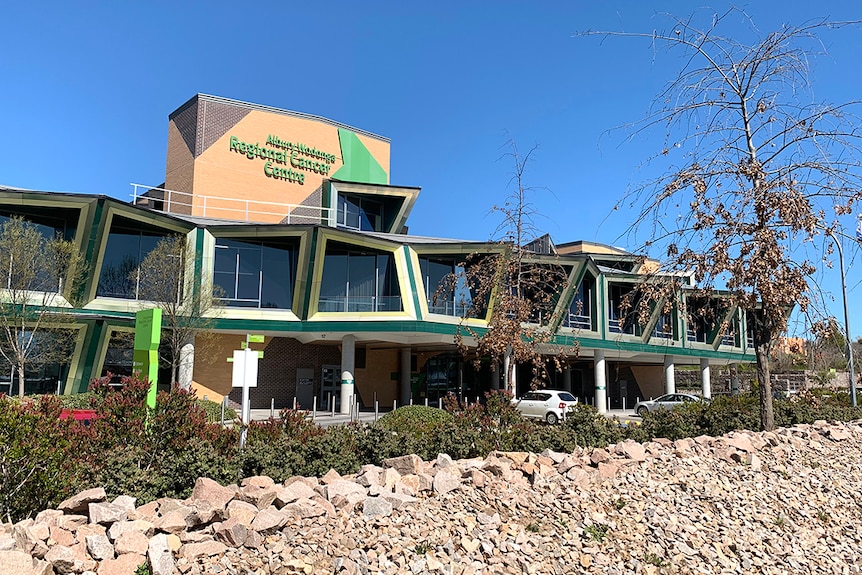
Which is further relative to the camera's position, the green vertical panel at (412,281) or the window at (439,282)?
the window at (439,282)

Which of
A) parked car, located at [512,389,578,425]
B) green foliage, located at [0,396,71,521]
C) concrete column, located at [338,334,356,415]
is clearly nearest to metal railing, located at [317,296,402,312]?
concrete column, located at [338,334,356,415]

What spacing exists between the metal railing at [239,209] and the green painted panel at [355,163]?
3.33 meters


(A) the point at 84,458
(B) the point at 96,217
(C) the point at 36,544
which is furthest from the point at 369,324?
(C) the point at 36,544

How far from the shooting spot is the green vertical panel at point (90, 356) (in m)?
25.4

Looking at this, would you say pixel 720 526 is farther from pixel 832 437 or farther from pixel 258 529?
pixel 832 437

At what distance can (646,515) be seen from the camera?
736 centimetres

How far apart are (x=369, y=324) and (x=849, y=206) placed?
20.4m

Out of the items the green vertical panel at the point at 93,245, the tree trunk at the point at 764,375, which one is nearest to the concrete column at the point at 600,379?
the tree trunk at the point at 764,375

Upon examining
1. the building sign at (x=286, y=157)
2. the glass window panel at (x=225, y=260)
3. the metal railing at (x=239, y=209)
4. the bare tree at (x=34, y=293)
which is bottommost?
the bare tree at (x=34, y=293)

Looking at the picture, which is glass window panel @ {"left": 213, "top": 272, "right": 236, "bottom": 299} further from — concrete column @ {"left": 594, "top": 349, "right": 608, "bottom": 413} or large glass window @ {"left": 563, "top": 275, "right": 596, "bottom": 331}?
concrete column @ {"left": 594, "top": 349, "right": 608, "bottom": 413}

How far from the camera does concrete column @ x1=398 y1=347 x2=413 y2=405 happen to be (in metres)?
36.0

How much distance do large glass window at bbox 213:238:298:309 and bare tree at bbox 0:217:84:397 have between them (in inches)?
230

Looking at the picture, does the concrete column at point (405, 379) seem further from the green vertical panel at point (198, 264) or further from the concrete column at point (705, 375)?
the concrete column at point (705, 375)

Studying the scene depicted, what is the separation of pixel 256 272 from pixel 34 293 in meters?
8.64
